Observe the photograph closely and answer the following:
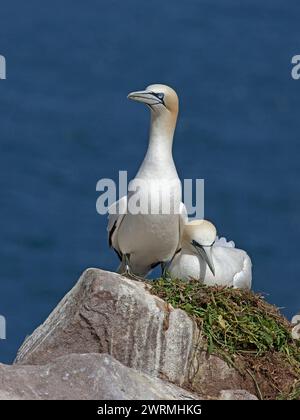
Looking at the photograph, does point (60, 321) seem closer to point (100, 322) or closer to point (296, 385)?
point (100, 322)

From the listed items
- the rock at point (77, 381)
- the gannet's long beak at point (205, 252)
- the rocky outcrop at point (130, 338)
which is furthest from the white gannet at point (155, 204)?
the rock at point (77, 381)

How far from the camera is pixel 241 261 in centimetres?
1284

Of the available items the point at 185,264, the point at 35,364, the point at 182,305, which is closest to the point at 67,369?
the point at 35,364

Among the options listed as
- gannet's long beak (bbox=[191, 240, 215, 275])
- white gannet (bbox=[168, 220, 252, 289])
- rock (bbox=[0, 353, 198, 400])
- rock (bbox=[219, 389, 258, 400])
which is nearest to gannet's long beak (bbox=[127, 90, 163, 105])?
white gannet (bbox=[168, 220, 252, 289])

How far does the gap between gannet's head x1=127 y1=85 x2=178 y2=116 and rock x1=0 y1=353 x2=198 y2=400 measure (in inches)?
115

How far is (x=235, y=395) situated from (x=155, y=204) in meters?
2.00

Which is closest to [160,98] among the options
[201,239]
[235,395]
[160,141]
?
[160,141]

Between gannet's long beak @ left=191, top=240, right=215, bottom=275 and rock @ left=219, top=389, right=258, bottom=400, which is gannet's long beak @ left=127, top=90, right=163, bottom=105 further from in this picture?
rock @ left=219, top=389, right=258, bottom=400

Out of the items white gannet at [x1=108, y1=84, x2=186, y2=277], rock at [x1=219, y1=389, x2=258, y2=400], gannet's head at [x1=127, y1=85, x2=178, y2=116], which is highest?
gannet's head at [x1=127, y1=85, x2=178, y2=116]

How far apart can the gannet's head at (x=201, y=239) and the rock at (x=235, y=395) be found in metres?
1.73

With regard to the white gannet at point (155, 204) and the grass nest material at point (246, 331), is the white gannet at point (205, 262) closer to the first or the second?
the white gannet at point (155, 204)

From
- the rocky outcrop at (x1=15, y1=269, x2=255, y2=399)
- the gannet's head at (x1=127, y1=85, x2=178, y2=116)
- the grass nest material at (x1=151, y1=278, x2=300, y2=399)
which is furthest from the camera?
the gannet's head at (x1=127, y1=85, x2=178, y2=116)

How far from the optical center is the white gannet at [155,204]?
12.1 meters

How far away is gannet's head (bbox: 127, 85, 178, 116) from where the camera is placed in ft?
40.4
